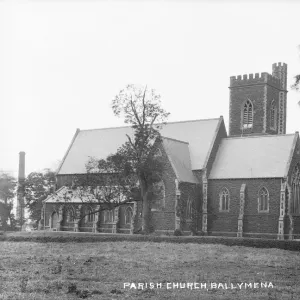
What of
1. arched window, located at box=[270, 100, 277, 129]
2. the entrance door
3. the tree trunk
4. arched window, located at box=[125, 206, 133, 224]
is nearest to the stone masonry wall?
arched window, located at box=[125, 206, 133, 224]

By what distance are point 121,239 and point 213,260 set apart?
56.1 feet

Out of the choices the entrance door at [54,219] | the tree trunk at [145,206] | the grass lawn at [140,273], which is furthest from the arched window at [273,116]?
the grass lawn at [140,273]

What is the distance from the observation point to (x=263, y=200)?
58375 millimetres

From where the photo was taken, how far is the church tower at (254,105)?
2739 inches

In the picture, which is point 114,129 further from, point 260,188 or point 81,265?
point 81,265

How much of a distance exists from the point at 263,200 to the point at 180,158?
31.4 feet

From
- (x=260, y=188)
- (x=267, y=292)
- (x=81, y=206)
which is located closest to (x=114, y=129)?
(x=81, y=206)

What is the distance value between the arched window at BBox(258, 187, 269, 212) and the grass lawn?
21527mm

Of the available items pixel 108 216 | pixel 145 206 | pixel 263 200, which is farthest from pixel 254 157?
pixel 108 216

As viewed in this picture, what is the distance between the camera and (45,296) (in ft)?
58.2

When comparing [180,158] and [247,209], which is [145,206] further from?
[247,209]

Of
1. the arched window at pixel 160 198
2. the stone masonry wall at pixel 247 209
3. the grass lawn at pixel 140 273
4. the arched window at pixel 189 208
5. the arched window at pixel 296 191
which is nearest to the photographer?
the grass lawn at pixel 140 273

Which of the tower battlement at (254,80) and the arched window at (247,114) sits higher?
the tower battlement at (254,80)

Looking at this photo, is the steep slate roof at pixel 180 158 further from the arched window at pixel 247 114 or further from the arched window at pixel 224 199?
the arched window at pixel 247 114
